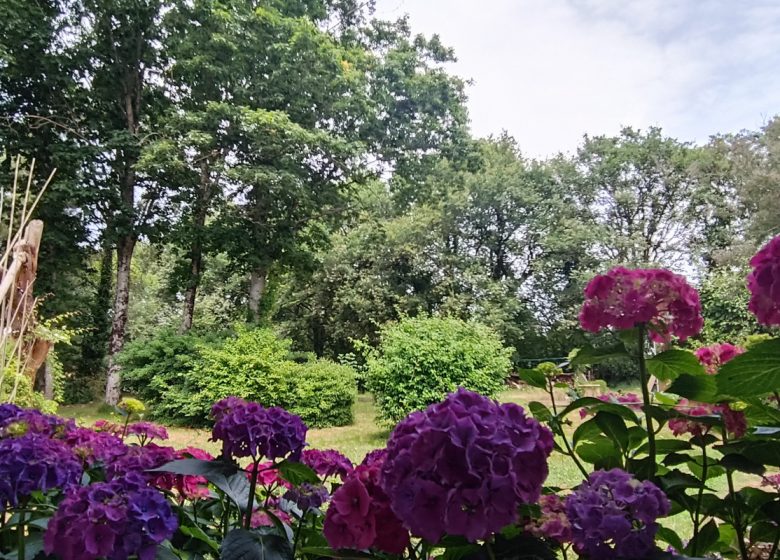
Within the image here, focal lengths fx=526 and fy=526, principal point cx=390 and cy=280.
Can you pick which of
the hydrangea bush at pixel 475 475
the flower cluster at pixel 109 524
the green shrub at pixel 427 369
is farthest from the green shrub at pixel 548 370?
the green shrub at pixel 427 369

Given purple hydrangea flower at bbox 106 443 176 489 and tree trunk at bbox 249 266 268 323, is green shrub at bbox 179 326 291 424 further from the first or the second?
purple hydrangea flower at bbox 106 443 176 489

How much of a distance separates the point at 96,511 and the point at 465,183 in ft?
21.2

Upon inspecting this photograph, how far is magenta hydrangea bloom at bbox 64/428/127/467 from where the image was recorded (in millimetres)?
516

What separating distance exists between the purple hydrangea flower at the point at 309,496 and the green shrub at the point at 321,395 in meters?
3.57

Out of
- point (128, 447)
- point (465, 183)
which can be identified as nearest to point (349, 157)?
point (465, 183)

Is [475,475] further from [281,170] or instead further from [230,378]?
[281,170]

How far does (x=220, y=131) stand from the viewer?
443cm

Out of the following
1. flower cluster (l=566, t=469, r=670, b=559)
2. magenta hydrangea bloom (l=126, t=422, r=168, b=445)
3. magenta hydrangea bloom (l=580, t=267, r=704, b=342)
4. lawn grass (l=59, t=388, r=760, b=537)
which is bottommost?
lawn grass (l=59, t=388, r=760, b=537)

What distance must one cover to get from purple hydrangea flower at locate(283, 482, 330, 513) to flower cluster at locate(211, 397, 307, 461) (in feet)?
0.15

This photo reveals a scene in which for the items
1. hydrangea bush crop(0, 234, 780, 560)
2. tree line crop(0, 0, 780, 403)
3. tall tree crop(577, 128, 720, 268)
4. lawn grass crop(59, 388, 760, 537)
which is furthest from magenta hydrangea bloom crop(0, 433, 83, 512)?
tall tree crop(577, 128, 720, 268)

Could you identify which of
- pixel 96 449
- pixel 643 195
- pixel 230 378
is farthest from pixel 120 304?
pixel 643 195

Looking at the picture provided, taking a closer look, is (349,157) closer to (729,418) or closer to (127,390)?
(127,390)

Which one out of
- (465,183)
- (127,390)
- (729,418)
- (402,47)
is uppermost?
(402,47)

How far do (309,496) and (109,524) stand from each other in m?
0.20
